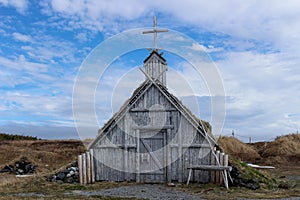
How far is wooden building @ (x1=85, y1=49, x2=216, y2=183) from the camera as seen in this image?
18.5 m

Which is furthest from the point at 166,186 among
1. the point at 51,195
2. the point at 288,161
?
the point at 288,161

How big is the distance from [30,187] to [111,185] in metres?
4.08

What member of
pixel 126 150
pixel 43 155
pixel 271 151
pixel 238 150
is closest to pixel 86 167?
pixel 126 150

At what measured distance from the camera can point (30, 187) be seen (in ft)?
58.3

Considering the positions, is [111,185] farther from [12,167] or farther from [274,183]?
[12,167]

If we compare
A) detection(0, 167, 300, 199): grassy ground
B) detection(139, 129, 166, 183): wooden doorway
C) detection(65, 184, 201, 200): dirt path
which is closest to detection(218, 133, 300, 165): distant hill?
detection(139, 129, 166, 183): wooden doorway

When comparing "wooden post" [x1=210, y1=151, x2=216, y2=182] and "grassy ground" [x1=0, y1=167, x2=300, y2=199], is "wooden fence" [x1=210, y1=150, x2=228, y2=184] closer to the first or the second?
"wooden post" [x1=210, y1=151, x2=216, y2=182]

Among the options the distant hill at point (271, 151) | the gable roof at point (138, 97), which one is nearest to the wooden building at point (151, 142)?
the gable roof at point (138, 97)

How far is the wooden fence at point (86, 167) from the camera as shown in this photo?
1873 centimetres

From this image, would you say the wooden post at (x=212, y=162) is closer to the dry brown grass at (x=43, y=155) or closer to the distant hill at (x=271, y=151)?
the dry brown grass at (x=43, y=155)

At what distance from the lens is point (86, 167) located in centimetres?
1895

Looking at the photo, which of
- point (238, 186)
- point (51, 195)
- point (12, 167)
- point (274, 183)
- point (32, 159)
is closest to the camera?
point (51, 195)

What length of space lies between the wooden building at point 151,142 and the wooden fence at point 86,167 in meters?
0.08

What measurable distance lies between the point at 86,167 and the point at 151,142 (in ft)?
12.3
